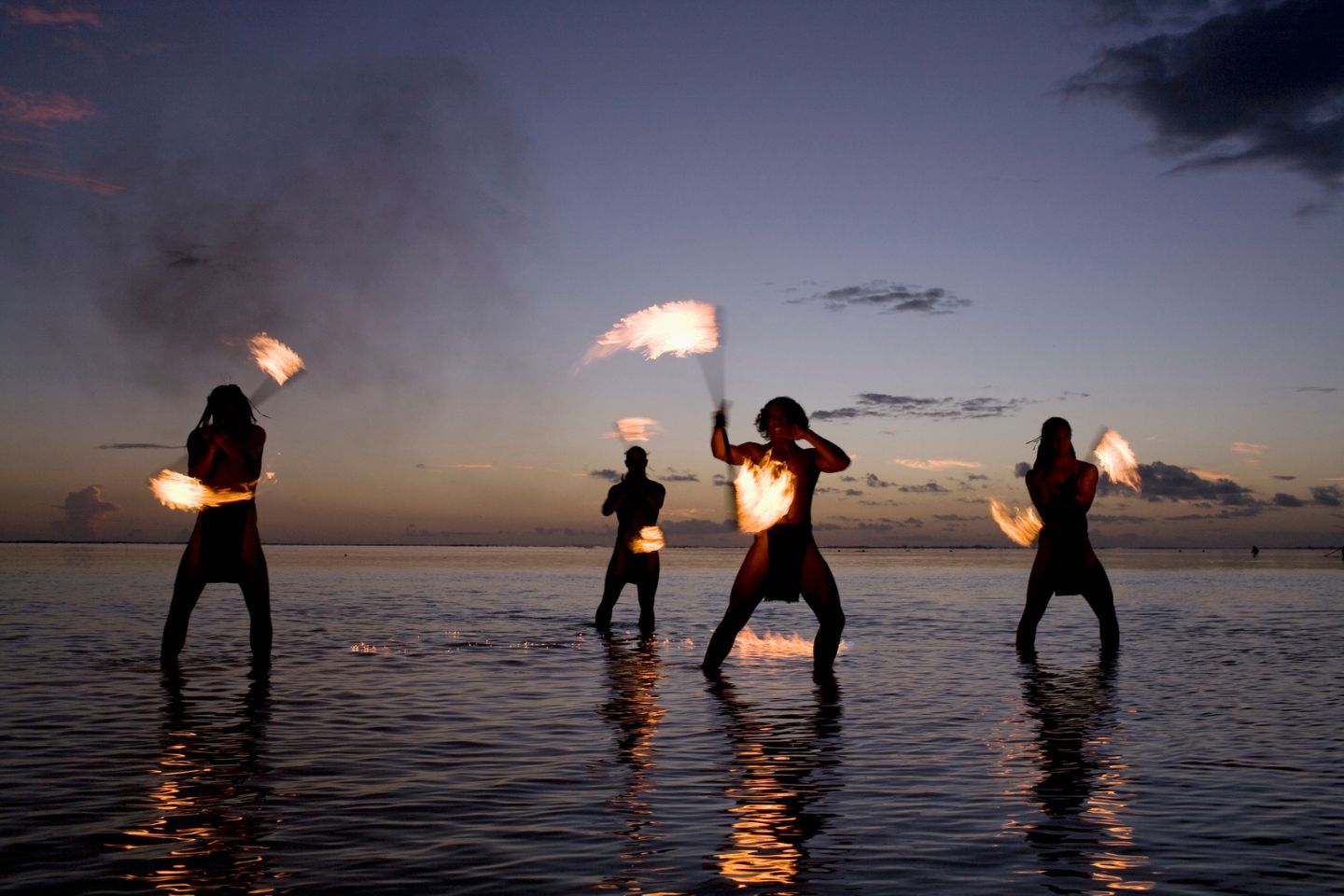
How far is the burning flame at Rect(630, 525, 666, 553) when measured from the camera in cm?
1722

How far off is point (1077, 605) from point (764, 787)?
2068 centimetres

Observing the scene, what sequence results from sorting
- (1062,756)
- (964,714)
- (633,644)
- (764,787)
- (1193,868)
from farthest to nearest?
(633,644), (964,714), (1062,756), (764,787), (1193,868)

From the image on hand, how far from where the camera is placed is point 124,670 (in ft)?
39.5

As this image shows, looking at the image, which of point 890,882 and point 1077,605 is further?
point 1077,605

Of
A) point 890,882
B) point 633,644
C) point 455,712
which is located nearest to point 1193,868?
point 890,882

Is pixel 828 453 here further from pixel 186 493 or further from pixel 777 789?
pixel 186 493

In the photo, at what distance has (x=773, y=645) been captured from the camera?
16.1 m

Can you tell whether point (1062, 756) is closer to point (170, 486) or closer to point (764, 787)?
point (764, 787)

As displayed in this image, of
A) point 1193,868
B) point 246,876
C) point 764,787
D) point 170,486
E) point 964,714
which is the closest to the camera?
point 246,876

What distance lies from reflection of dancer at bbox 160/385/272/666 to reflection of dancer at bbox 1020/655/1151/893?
740 cm

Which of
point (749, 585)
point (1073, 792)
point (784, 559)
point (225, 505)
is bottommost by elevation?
point (1073, 792)

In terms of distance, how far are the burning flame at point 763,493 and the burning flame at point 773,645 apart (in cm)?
401

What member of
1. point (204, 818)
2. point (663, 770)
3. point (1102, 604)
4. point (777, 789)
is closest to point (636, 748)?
point (663, 770)

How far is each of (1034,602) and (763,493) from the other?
516 centimetres
